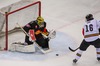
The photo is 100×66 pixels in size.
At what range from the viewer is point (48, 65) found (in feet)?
19.2

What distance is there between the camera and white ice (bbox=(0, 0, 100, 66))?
234 inches

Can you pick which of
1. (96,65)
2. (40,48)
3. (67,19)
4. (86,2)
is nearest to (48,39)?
(40,48)

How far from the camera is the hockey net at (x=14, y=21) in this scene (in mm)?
6297

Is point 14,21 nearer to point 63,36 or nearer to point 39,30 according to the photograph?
point 39,30

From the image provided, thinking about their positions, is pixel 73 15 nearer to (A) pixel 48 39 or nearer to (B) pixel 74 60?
(A) pixel 48 39

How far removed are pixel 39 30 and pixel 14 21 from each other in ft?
Answer: 2.25

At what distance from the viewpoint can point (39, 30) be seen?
6.28 meters

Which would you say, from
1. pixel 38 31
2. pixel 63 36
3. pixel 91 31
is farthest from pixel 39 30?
pixel 91 31

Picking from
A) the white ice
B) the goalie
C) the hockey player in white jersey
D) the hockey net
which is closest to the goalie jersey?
the goalie

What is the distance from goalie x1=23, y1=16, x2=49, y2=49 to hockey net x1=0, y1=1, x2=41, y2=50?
1.15ft

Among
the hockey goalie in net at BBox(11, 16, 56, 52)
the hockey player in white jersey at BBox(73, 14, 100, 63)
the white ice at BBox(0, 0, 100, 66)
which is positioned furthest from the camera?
the hockey goalie in net at BBox(11, 16, 56, 52)

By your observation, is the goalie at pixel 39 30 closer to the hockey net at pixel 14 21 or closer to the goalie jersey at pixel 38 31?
the goalie jersey at pixel 38 31

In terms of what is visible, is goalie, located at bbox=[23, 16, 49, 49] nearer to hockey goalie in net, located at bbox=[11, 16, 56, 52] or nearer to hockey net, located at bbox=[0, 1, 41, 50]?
hockey goalie in net, located at bbox=[11, 16, 56, 52]

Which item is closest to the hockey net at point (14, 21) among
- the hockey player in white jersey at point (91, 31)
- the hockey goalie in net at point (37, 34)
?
the hockey goalie in net at point (37, 34)
